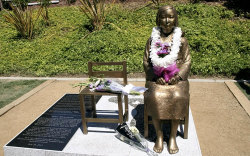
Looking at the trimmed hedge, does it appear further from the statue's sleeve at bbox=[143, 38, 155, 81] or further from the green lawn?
the statue's sleeve at bbox=[143, 38, 155, 81]

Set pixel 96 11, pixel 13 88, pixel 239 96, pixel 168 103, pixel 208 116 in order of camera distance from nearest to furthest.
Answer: pixel 168 103, pixel 208 116, pixel 239 96, pixel 13 88, pixel 96 11

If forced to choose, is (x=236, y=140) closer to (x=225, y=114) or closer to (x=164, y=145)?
(x=225, y=114)

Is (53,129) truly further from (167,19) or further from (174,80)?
(167,19)

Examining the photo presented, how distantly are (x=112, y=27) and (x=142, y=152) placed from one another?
6424mm

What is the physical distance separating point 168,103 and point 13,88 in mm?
4829

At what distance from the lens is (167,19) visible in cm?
308

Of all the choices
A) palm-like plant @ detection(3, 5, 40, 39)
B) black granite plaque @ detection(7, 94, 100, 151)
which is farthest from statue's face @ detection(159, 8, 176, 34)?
palm-like plant @ detection(3, 5, 40, 39)

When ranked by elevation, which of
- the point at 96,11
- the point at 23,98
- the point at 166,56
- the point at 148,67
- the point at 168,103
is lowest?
the point at 23,98

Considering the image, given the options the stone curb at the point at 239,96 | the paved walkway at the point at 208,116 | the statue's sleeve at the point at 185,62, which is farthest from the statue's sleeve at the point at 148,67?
the stone curb at the point at 239,96

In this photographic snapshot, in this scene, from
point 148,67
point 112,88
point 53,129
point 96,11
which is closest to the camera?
point 112,88

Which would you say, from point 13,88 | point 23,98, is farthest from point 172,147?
point 13,88

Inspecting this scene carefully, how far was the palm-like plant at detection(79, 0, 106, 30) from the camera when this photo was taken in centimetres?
831

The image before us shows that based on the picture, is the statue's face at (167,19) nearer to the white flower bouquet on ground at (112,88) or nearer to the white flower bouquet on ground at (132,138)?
the white flower bouquet on ground at (112,88)

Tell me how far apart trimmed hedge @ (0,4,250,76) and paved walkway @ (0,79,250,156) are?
1092 millimetres
